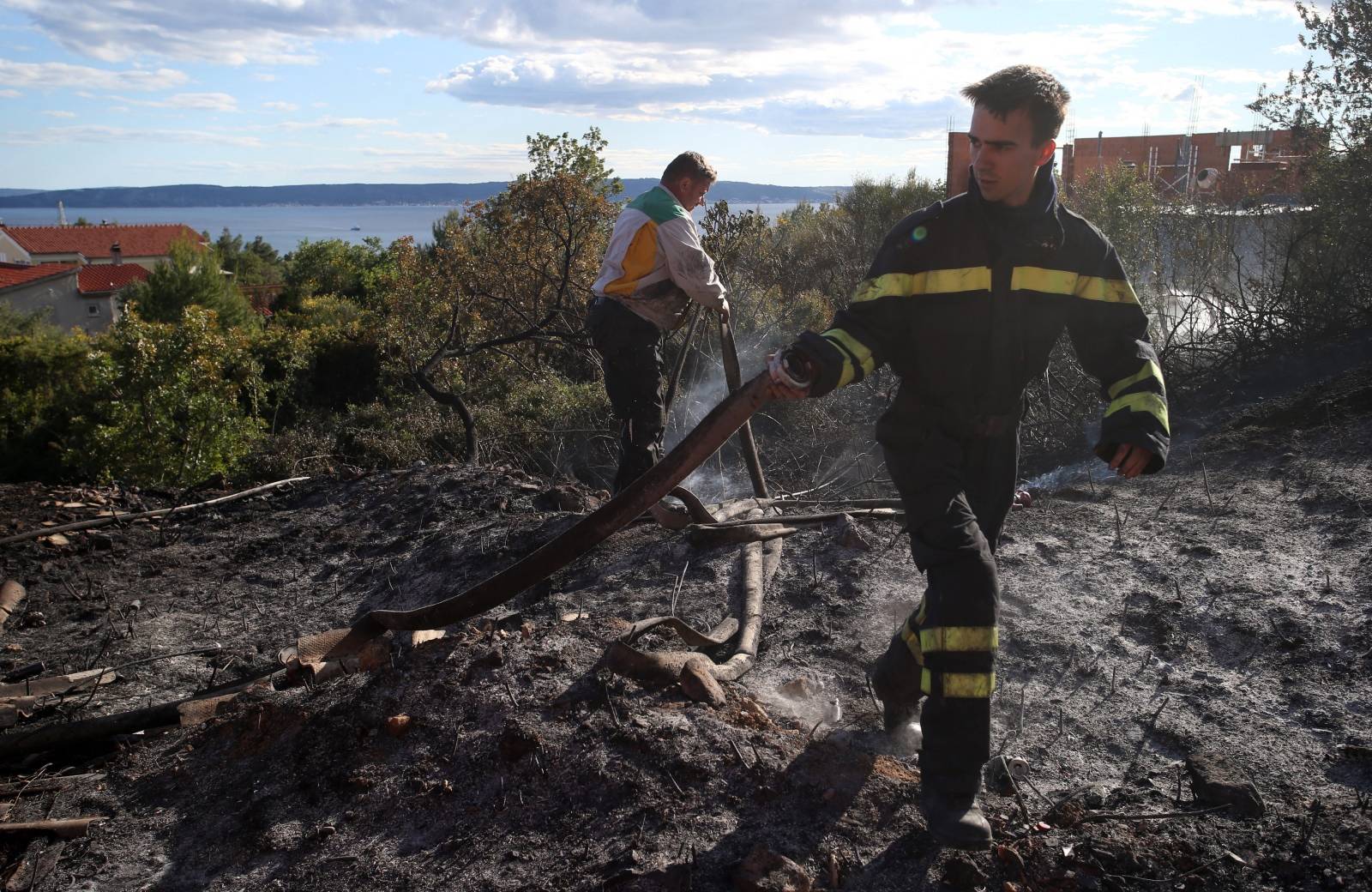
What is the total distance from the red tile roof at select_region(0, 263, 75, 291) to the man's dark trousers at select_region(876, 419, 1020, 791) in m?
75.9

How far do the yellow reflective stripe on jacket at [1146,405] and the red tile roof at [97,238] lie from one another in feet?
282

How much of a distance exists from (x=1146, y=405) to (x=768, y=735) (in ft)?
4.43

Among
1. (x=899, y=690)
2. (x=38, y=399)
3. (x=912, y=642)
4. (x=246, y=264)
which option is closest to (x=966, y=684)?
(x=912, y=642)

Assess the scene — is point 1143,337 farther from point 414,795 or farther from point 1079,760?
point 414,795

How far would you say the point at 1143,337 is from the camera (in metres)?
2.71

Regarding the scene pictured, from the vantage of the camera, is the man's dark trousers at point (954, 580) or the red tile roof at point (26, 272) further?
the red tile roof at point (26, 272)

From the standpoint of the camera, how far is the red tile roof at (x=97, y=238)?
260ft

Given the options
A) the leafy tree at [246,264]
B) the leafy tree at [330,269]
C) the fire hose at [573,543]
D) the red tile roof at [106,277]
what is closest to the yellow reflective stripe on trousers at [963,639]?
the fire hose at [573,543]

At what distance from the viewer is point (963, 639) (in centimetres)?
248

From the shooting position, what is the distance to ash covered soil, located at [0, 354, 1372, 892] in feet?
7.99

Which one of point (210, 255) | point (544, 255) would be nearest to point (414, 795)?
point (544, 255)

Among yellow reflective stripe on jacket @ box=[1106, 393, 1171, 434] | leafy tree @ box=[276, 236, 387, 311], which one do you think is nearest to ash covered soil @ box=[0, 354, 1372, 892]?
yellow reflective stripe on jacket @ box=[1106, 393, 1171, 434]

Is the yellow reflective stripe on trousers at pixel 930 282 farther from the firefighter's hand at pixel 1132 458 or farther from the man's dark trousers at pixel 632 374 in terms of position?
the man's dark trousers at pixel 632 374

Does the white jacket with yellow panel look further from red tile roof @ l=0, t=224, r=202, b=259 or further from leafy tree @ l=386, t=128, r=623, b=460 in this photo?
red tile roof @ l=0, t=224, r=202, b=259
